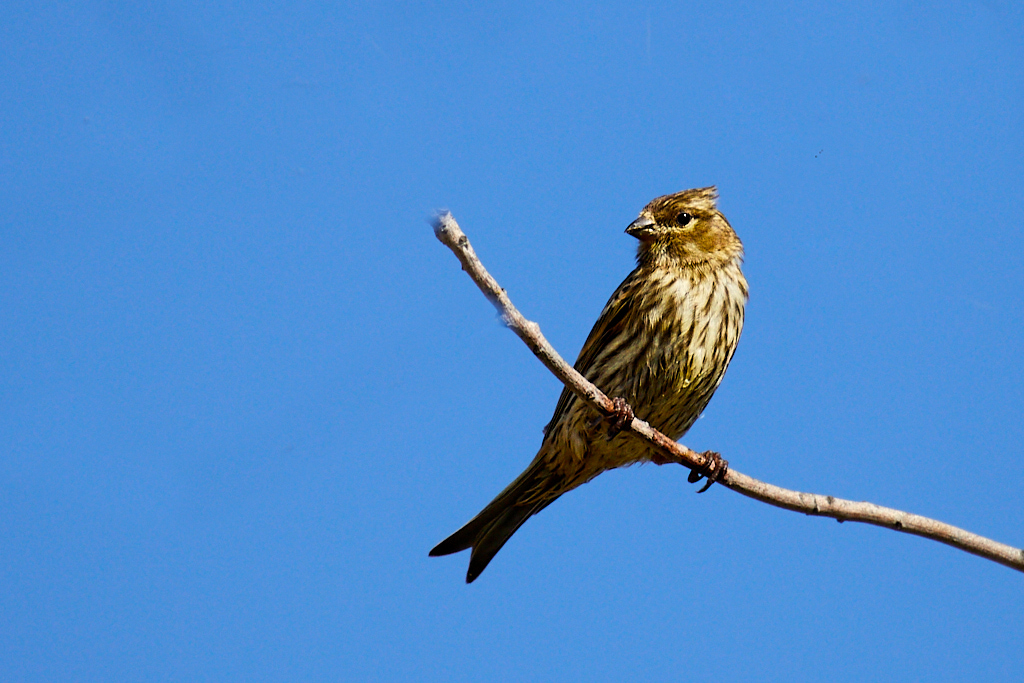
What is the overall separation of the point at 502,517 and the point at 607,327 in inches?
52.7

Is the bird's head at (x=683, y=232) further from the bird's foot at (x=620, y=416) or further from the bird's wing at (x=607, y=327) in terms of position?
the bird's foot at (x=620, y=416)

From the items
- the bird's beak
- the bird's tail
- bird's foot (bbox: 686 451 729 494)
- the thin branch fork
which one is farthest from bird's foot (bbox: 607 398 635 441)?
the bird's beak

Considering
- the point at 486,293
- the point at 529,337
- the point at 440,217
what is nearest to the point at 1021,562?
the point at 529,337

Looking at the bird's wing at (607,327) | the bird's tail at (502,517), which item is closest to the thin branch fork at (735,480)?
the bird's wing at (607,327)

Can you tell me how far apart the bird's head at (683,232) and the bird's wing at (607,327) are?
9.1 inches

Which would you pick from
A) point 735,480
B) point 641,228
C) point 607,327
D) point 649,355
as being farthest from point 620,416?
point 641,228

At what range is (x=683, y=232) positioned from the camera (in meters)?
5.77

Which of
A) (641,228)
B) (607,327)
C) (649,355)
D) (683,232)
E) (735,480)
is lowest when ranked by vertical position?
(735,480)

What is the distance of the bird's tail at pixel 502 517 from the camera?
219 inches

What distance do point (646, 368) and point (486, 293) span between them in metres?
1.82

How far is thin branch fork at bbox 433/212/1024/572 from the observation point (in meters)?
3.67

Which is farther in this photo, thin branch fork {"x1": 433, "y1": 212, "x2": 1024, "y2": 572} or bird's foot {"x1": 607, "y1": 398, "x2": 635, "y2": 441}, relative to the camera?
bird's foot {"x1": 607, "y1": 398, "x2": 635, "y2": 441}

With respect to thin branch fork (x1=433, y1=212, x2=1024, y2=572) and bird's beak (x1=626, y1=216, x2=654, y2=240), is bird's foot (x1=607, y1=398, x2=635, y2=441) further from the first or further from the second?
bird's beak (x1=626, y1=216, x2=654, y2=240)

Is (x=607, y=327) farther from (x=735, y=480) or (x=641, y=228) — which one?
(x=735, y=480)
